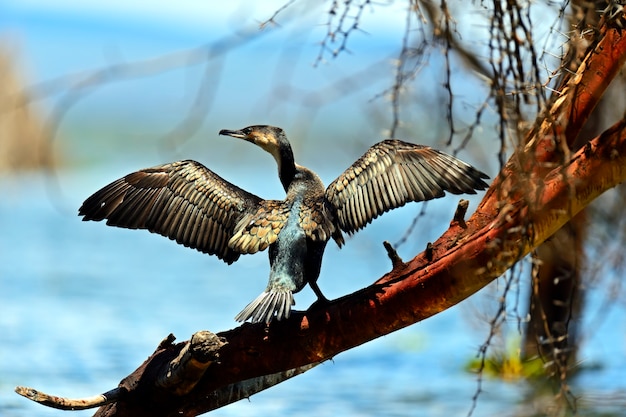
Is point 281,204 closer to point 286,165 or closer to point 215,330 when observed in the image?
point 286,165

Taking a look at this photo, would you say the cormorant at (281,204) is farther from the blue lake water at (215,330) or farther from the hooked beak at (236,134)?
the blue lake water at (215,330)

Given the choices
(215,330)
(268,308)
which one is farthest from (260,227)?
(215,330)

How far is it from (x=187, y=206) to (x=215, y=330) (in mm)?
4776

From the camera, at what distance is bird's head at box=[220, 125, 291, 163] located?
4.41 m

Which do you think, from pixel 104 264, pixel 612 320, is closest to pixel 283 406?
pixel 612 320

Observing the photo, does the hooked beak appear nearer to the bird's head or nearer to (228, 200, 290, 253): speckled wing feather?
the bird's head

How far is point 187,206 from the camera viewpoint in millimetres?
4258

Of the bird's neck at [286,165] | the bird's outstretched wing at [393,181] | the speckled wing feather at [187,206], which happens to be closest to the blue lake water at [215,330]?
the speckled wing feather at [187,206]

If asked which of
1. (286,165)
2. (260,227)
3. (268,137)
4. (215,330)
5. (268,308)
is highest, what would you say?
(215,330)

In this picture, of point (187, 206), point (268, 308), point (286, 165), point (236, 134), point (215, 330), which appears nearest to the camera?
point (268, 308)

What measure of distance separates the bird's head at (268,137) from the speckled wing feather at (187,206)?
10.2 inches

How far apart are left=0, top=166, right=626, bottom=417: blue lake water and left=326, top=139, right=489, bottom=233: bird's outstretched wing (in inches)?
46.2

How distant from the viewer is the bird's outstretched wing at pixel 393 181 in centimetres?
386

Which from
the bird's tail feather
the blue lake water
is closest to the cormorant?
the bird's tail feather
